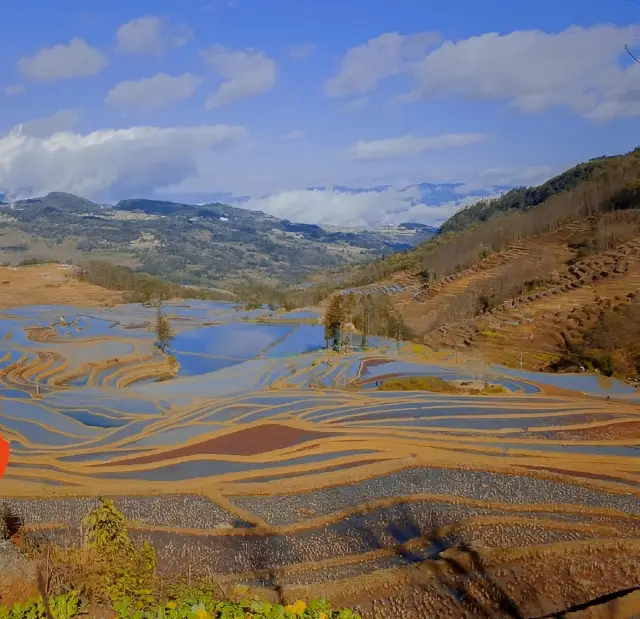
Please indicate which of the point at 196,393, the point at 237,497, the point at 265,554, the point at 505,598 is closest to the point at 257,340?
the point at 196,393

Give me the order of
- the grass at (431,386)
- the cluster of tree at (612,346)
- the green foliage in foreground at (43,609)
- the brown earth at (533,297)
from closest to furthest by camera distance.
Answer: the green foliage in foreground at (43,609) → the grass at (431,386) → the cluster of tree at (612,346) → the brown earth at (533,297)

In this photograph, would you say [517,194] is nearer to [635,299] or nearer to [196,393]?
[635,299]

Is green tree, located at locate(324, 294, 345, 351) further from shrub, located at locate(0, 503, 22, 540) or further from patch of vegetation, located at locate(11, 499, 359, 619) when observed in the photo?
patch of vegetation, located at locate(11, 499, 359, 619)

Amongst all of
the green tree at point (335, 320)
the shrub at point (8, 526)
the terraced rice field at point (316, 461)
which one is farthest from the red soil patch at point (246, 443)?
the green tree at point (335, 320)

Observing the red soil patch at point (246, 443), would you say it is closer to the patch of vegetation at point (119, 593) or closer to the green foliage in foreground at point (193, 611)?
the patch of vegetation at point (119, 593)

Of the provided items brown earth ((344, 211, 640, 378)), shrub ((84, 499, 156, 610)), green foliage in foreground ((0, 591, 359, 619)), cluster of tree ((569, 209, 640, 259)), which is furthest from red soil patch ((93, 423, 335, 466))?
cluster of tree ((569, 209, 640, 259))
